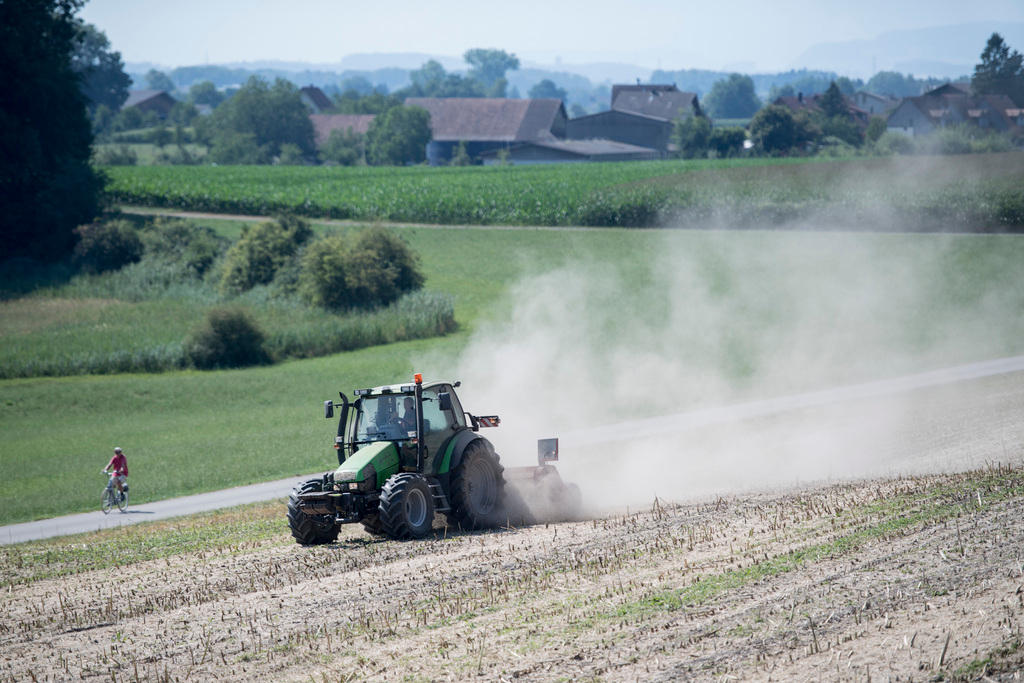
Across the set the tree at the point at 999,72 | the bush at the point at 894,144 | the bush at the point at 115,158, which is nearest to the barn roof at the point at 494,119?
the bush at the point at 115,158

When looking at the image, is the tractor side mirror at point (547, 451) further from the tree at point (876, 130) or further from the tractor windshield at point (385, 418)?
the tree at point (876, 130)

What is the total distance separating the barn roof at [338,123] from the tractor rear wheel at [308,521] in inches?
5620

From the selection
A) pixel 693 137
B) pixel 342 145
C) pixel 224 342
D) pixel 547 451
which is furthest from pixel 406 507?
pixel 342 145

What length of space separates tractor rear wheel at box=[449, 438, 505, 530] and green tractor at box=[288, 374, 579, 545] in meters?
0.02

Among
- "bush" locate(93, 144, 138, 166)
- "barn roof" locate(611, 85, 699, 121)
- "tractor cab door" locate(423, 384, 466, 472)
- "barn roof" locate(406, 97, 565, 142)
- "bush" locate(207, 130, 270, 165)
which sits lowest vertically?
"tractor cab door" locate(423, 384, 466, 472)

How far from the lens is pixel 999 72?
328 ft

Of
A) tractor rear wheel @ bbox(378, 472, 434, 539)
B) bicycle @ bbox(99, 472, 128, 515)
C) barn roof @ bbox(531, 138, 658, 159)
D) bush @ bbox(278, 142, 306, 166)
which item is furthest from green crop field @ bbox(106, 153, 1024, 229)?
tractor rear wheel @ bbox(378, 472, 434, 539)

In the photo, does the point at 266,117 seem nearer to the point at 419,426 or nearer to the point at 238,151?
the point at 238,151

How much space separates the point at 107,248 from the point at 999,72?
3327 inches

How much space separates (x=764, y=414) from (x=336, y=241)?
2964 cm

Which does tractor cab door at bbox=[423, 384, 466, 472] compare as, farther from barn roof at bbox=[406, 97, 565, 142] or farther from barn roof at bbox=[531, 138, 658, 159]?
barn roof at bbox=[406, 97, 565, 142]

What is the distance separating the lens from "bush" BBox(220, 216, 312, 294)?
2331 inches

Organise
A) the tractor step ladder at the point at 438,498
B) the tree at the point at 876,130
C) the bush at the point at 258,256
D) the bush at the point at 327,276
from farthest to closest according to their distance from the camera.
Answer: the tree at the point at 876,130
the bush at the point at 258,256
the bush at the point at 327,276
the tractor step ladder at the point at 438,498

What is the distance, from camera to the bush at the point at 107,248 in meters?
66.9
